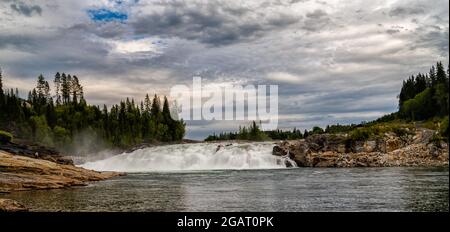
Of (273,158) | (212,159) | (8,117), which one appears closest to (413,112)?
(273,158)

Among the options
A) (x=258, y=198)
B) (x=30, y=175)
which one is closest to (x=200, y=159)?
(x=30, y=175)

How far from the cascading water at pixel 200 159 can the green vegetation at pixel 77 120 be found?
39361 millimetres

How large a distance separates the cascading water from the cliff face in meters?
2.42

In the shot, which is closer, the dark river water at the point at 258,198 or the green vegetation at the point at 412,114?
the dark river water at the point at 258,198

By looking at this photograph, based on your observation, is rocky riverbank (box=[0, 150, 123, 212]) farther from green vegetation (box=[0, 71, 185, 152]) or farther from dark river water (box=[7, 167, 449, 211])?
green vegetation (box=[0, 71, 185, 152])

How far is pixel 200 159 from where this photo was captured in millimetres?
75750

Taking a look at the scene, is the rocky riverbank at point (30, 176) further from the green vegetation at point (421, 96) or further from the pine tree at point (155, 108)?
the pine tree at point (155, 108)

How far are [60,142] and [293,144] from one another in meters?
72.8

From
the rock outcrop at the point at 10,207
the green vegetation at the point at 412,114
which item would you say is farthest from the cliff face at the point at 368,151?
the rock outcrop at the point at 10,207

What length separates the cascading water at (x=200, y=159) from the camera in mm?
71500

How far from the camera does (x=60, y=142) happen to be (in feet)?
403

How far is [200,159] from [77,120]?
6893cm

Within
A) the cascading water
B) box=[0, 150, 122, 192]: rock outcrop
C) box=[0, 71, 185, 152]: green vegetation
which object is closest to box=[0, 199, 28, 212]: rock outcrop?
box=[0, 150, 122, 192]: rock outcrop
